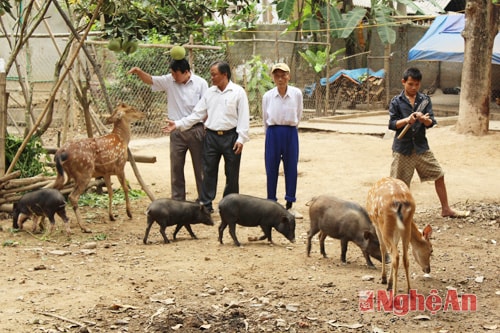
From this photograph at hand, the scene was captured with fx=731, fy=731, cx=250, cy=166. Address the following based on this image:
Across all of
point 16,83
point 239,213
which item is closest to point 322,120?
point 16,83

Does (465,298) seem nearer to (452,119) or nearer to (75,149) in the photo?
(75,149)

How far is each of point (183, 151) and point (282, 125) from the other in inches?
52.4

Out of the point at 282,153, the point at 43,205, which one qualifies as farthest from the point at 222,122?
the point at 43,205

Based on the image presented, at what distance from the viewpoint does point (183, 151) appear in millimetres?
9242

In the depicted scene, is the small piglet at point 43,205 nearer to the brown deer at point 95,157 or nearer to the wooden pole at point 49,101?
the brown deer at point 95,157

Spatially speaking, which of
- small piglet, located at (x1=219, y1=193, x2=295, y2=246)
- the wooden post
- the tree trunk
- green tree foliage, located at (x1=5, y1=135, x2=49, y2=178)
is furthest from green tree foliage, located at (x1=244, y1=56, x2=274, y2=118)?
small piglet, located at (x1=219, y1=193, x2=295, y2=246)

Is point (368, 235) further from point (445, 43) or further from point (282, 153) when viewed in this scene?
point (445, 43)

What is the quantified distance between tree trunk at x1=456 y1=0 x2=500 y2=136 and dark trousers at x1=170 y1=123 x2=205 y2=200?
720 cm

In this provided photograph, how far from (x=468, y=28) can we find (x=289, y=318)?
10477 millimetres

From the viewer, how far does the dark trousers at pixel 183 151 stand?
30.0ft

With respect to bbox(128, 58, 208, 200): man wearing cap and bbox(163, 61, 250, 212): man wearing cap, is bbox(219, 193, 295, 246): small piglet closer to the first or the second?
bbox(163, 61, 250, 212): man wearing cap

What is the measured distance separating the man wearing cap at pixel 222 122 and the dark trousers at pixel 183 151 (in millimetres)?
228

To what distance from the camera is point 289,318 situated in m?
5.36

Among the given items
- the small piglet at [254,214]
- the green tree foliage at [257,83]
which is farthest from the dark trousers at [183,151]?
the green tree foliage at [257,83]
